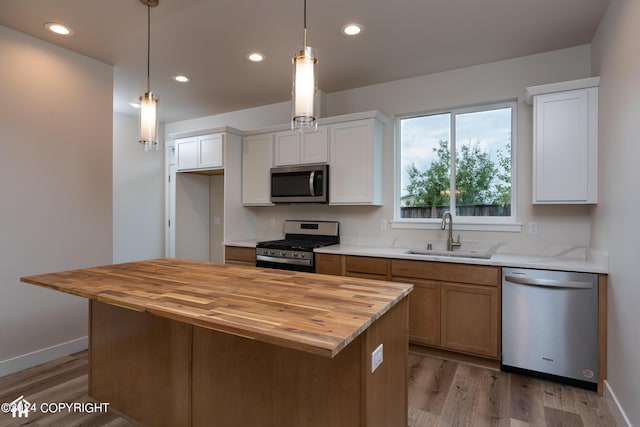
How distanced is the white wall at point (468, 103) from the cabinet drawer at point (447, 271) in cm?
62

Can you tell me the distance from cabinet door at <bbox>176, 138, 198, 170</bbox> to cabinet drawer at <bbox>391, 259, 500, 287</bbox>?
9.43 feet

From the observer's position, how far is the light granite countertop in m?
2.45

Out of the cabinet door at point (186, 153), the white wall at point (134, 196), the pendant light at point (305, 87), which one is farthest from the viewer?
the white wall at point (134, 196)

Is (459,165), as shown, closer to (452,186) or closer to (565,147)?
(452,186)

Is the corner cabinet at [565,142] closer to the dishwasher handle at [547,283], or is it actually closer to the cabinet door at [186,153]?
the dishwasher handle at [547,283]

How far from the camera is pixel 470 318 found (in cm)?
274

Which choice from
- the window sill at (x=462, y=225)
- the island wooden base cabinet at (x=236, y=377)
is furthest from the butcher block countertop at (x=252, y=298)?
the window sill at (x=462, y=225)

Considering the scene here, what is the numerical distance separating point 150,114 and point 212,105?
2544 mm

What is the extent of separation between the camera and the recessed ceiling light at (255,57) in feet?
10.1

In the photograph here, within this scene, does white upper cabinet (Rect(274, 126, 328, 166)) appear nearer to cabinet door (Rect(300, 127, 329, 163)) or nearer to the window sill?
cabinet door (Rect(300, 127, 329, 163))

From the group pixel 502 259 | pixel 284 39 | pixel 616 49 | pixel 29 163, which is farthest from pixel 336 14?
pixel 29 163

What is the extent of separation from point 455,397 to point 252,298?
5.68ft

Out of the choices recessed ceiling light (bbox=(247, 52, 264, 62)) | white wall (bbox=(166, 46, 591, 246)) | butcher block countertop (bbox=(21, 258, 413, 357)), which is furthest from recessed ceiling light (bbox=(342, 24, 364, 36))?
butcher block countertop (bbox=(21, 258, 413, 357))

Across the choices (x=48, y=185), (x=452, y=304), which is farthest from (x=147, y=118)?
(x=452, y=304)
